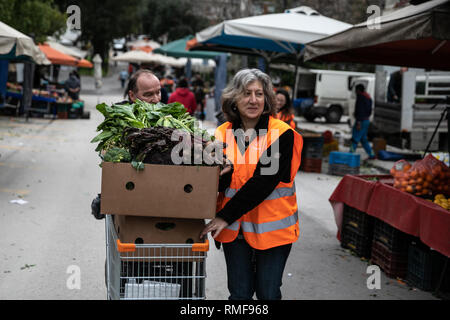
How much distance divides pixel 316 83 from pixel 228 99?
73.5ft

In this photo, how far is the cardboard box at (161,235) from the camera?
3.06 m

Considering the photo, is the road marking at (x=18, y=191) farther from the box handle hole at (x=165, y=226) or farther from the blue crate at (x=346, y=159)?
the box handle hole at (x=165, y=226)

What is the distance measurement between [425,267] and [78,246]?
375 cm

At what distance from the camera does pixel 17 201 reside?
27.7ft

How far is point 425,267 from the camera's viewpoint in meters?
5.34

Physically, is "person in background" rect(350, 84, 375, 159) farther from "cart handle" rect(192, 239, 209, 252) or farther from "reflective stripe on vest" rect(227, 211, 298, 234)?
"cart handle" rect(192, 239, 209, 252)

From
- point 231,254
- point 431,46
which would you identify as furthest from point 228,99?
point 431,46

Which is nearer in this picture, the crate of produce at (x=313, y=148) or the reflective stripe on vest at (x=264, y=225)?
the reflective stripe on vest at (x=264, y=225)

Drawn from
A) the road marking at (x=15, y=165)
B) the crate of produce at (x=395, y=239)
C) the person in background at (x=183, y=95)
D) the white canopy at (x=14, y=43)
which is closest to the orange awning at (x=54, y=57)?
the person in background at (x=183, y=95)

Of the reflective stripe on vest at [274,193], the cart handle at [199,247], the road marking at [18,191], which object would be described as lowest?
the road marking at [18,191]

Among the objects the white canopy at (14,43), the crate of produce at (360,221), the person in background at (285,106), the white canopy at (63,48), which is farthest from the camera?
the white canopy at (63,48)

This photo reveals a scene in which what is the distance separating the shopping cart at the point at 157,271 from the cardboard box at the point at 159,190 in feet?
0.66

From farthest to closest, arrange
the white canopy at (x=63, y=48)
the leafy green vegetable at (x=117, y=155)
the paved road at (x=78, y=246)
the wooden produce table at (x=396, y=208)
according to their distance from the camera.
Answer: the white canopy at (x=63, y=48) → the paved road at (x=78, y=246) → the wooden produce table at (x=396, y=208) → the leafy green vegetable at (x=117, y=155)
